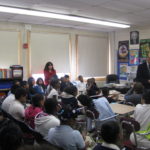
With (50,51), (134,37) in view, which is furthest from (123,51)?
(50,51)

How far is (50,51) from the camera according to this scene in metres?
7.51

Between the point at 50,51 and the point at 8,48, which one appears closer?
the point at 8,48

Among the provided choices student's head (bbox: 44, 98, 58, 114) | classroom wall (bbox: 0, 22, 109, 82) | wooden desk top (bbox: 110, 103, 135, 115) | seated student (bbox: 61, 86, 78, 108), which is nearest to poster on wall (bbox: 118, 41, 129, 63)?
classroom wall (bbox: 0, 22, 109, 82)

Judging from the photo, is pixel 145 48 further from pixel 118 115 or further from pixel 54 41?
pixel 118 115

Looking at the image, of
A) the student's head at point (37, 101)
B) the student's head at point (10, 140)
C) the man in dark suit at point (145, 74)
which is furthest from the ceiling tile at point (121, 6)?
the student's head at point (10, 140)

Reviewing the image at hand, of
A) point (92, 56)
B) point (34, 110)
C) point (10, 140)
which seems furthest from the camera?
point (92, 56)

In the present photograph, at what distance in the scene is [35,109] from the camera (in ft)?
10.6

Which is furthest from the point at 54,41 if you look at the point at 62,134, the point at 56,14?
the point at 62,134

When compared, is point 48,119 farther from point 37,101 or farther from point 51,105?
point 37,101

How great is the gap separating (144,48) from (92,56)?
1996mm

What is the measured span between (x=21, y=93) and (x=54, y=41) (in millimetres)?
4256

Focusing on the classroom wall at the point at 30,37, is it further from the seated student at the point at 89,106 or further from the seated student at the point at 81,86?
the seated student at the point at 89,106

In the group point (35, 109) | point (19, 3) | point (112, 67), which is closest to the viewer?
point (35, 109)

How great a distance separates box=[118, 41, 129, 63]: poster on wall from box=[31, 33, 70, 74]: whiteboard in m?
2.19
